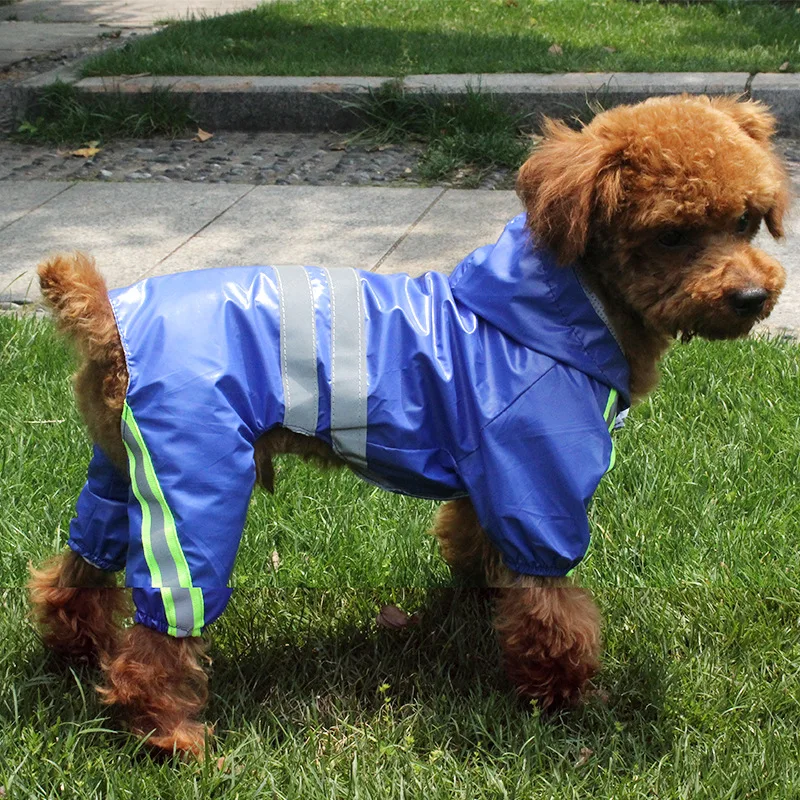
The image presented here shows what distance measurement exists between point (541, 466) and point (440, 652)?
2.88 ft

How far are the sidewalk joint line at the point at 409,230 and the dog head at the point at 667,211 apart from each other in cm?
290

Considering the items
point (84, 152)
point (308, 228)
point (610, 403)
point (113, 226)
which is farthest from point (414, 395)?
point (84, 152)

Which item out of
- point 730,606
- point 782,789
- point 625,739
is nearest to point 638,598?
point 730,606

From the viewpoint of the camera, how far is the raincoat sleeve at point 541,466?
8.78ft

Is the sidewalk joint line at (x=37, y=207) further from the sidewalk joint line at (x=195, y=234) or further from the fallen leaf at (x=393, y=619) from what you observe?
the fallen leaf at (x=393, y=619)

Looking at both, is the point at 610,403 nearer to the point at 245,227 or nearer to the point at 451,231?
the point at 451,231

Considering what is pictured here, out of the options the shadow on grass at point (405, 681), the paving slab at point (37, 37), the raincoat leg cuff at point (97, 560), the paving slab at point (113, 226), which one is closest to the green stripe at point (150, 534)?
the raincoat leg cuff at point (97, 560)

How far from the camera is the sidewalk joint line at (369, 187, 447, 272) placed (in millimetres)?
5773

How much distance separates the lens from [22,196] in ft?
22.3

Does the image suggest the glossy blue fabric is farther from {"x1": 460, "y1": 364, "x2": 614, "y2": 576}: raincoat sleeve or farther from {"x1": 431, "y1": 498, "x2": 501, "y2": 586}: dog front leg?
{"x1": 431, "y1": 498, "x2": 501, "y2": 586}: dog front leg

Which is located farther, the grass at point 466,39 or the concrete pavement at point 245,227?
the grass at point 466,39

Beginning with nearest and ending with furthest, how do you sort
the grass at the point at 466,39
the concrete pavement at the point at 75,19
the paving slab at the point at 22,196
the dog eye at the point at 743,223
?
the dog eye at the point at 743,223 → the paving slab at the point at 22,196 → the grass at the point at 466,39 → the concrete pavement at the point at 75,19

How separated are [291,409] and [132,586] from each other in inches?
21.9

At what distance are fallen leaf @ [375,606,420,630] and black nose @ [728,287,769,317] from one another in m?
1.38
